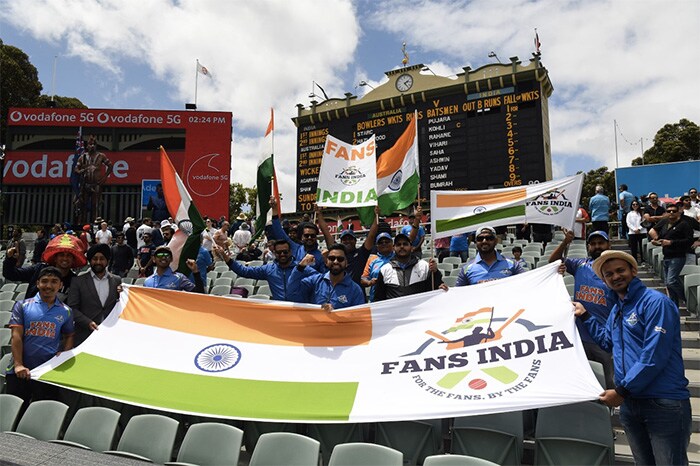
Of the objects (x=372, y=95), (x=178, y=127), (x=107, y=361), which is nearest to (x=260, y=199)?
(x=107, y=361)

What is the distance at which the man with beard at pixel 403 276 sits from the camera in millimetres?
4824

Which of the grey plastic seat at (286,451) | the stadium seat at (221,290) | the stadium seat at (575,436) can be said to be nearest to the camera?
the grey plastic seat at (286,451)

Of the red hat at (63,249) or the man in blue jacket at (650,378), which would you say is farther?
the red hat at (63,249)

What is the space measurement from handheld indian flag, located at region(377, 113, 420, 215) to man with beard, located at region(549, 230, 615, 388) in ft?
9.27

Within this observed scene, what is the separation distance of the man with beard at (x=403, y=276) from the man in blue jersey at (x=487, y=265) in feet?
1.11

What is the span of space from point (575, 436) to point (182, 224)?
4.58 meters

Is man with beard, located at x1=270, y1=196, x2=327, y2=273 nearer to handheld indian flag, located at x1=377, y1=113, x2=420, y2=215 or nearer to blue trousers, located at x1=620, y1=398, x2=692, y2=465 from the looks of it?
handheld indian flag, located at x1=377, y1=113, x2=420, y2=215

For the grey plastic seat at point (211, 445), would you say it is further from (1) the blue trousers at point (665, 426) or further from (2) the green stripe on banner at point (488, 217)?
(2) the green stripe on banner at point (488, 217)

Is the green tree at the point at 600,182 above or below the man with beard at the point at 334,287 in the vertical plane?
above

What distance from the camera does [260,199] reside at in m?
6.27

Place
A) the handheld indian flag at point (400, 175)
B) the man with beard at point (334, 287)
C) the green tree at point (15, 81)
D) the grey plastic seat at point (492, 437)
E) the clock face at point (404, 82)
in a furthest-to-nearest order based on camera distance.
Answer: the green tree at point (15, 81), the clock face at point (404, 82), the handheld indian flag at point (400, 175), the man with beard at point (334, 287), the grey plastic seat at point (492, 437)

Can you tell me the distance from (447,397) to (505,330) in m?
0.78

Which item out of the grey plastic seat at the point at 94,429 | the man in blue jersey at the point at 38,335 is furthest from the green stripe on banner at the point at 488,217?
the man in blue jersey at the point at 38,335

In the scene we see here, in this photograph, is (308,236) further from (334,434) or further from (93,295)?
(334,434)
